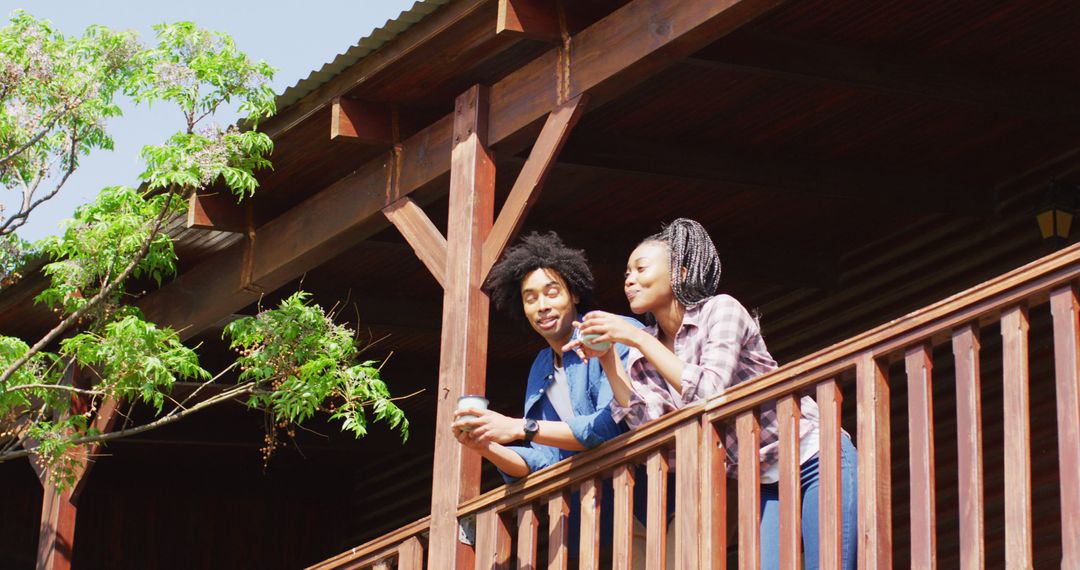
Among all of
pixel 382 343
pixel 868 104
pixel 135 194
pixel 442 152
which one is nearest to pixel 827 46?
pixel 868 104

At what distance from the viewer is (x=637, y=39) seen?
8.22m

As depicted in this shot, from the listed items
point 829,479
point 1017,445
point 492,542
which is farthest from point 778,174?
point 1017,445

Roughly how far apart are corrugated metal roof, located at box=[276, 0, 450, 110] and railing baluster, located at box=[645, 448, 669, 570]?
2994 mm

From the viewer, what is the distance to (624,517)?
272 inches

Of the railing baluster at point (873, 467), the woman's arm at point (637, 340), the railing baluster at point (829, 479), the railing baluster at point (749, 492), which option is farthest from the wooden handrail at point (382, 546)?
the railing baluster at point (873, 467)

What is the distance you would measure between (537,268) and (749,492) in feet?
5.94

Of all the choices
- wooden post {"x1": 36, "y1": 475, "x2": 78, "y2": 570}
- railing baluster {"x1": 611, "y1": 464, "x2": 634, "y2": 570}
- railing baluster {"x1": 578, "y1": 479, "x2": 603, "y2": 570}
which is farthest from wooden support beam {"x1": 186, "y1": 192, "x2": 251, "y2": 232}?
railing baluster {"x1": 611, "y1": 464, "x2": 634, "y2": 570}

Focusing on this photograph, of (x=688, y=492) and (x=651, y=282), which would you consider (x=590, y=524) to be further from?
(x=651, y=282)

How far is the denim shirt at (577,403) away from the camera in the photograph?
23.5 feet

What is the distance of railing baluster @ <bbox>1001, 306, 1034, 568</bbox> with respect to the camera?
17.4 feet

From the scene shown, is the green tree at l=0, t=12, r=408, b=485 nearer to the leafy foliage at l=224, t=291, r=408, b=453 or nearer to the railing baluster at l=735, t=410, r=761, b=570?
the leafy foliage at l=224, t=291, r=408, b=453

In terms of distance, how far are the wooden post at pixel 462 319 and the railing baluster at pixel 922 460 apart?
9.88 feet

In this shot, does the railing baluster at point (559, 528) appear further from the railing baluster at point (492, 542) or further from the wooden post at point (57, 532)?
the wooden post at point (57, 532)

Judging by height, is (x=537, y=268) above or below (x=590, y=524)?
above
